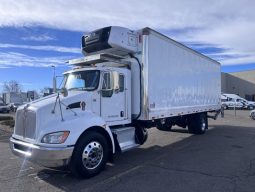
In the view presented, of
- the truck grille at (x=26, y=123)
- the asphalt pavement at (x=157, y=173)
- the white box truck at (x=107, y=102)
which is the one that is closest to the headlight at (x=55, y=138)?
the white box truck at (x=107, y=102)

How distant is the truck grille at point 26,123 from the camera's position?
658 cm

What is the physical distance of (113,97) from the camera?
26.9 feet

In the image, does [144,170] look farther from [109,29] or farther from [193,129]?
[193,129]

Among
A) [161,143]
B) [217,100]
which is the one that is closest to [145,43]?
[161,143]

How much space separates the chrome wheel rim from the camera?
6.75 meters

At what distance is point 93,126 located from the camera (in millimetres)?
7078

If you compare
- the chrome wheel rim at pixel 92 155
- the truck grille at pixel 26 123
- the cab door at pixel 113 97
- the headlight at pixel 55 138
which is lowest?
the chrome wheel rim at pixel 92 155

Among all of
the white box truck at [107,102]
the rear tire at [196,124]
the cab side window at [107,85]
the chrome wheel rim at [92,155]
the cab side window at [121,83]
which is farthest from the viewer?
the rear tire at [196,124]

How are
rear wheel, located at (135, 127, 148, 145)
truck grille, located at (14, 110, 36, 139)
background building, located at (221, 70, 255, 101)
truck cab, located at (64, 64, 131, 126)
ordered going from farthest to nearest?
background building, located at (221, 70, 255, 101) → rear wheel, located at (135, 127, 148, 145) → truck cab, located at (64, 64, 131, 126) → truck grille, located at (14, 110, 36, 139)

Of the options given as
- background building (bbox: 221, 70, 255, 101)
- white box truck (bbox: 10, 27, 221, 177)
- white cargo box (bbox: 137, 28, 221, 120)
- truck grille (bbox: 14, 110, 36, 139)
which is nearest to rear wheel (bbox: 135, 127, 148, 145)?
white box truck (bbox: 10, 27, 221, 177)

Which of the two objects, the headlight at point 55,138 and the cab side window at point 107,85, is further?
the cab side window at point 107,85

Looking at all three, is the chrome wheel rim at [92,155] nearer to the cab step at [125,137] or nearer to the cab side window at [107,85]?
the cab step at [125,137]

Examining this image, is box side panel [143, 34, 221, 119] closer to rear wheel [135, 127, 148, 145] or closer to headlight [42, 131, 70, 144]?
rear wheel [135, 127, 148, 145]

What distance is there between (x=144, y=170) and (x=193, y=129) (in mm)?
7414
